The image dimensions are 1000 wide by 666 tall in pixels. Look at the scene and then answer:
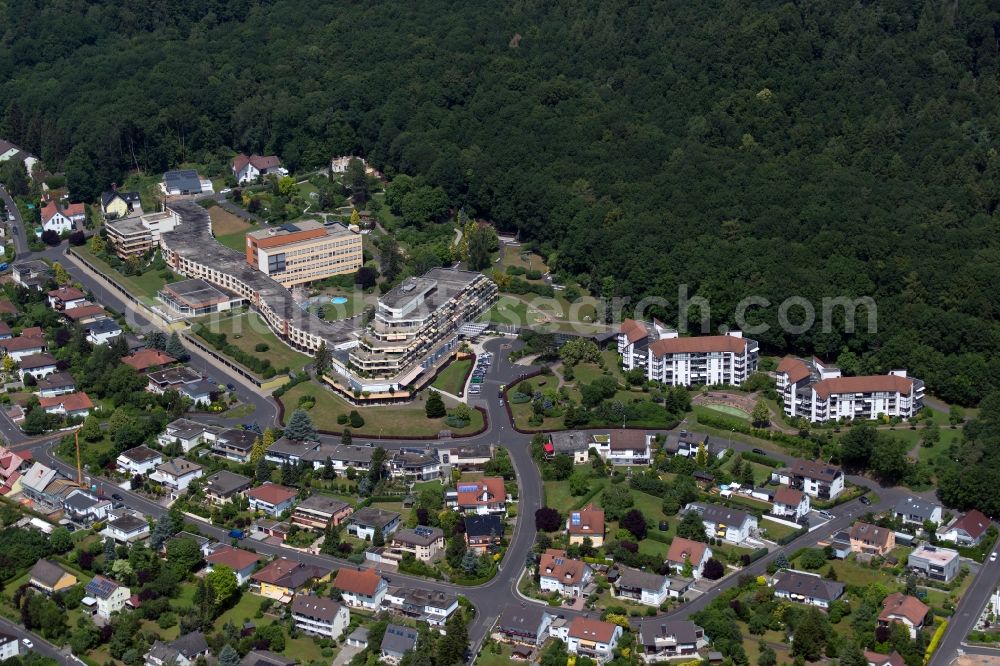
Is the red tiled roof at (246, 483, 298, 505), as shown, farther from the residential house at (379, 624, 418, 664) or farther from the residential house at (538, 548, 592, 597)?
the residential house at (538, 548, 592, 597)

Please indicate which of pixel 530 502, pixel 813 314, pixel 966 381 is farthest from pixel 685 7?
pixel 530 502

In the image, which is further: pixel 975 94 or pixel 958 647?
pixel 975 94

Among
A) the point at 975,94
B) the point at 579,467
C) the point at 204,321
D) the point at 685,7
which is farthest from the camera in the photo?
the point at 685,7

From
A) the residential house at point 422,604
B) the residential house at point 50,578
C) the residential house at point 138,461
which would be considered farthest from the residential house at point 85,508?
the residential house at point 422,604

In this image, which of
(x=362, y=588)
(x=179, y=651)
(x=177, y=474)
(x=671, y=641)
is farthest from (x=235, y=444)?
(x=671, y=641)

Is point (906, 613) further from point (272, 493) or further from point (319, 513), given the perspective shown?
point (272, 493)

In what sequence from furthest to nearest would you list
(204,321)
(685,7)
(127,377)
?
(685,7) < (204,321) < (127,377)

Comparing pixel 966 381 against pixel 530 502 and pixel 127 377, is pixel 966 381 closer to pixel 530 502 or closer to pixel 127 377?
pixel 530 502
